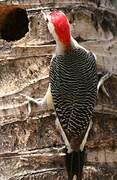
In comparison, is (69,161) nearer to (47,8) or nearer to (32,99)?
(32,99)

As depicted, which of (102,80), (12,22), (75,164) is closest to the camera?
(75,164)

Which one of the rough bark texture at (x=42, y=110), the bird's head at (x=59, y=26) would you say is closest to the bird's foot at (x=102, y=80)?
the rough bark texture at (x=42, y=110)

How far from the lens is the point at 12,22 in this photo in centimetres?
540

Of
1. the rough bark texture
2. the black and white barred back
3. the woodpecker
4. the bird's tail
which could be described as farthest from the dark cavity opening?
the bird's tail

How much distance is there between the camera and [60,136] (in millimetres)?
4613

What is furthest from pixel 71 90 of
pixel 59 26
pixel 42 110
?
pixel 59 26

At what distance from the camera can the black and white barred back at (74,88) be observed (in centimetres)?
451

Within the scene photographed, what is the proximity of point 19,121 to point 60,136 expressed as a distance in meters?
0.25

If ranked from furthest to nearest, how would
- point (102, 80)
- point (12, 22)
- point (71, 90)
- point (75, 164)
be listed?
point (12, 22) < point (102, 80) < point (71, 90) < point (75, 164)

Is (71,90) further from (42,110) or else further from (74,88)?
(42,110)

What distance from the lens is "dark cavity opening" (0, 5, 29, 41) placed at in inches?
203

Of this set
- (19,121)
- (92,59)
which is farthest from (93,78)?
(19,121)

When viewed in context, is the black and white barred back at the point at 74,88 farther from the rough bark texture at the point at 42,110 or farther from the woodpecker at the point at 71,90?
the rough bark texture at the point at 42,110

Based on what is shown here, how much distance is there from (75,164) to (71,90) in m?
0.44
